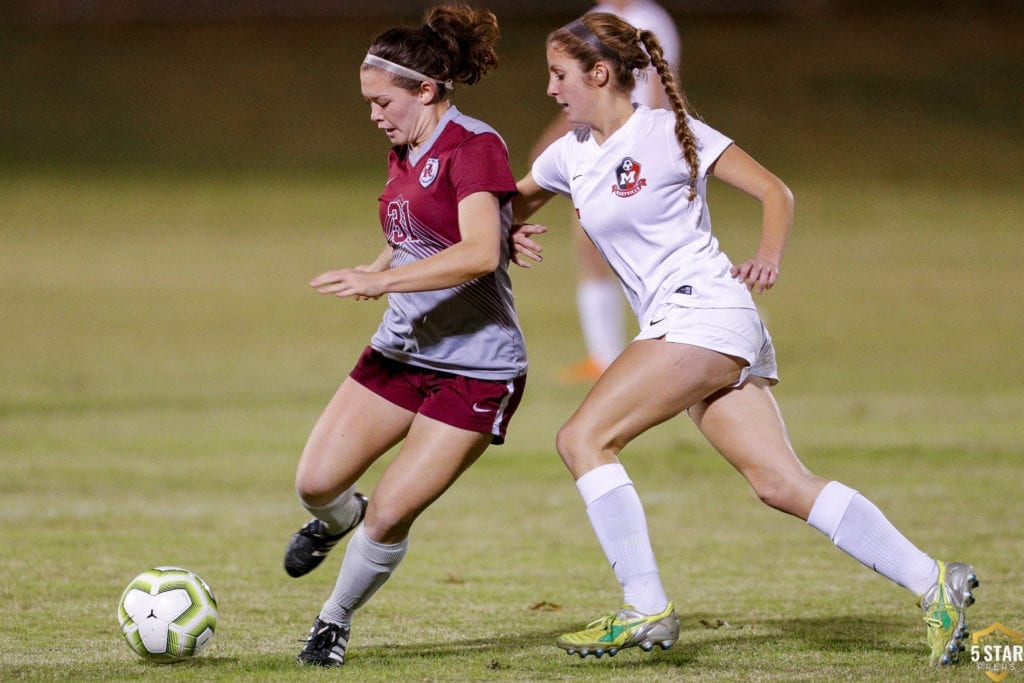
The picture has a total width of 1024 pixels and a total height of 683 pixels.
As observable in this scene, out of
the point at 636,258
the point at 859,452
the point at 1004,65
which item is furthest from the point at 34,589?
the point at 1004,65

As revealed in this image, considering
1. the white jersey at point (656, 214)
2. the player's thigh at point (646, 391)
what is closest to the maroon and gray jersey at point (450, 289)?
the white jersey at point (656, 214)

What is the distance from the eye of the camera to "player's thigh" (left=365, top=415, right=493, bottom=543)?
15.2 ft

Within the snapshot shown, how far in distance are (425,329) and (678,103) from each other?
1.07m

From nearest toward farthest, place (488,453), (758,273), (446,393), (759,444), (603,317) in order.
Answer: (758,273)
(759,444)
(446,393)
(488,453)
(603,317)

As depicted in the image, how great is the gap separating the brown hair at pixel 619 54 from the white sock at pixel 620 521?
0.90 meters

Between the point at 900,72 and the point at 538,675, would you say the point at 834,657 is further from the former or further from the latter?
the point at 900,72

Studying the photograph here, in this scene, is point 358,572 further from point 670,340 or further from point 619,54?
point 619,54

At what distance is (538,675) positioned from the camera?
448cm

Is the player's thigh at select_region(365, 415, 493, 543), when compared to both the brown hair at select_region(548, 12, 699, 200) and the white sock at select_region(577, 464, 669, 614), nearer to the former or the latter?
the white sock at select_region(577, 464, 669, 614)

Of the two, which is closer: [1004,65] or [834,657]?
[834,657]

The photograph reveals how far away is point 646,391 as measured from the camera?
4.47 meters

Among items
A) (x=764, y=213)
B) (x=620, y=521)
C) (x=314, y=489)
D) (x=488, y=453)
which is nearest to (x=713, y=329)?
(x=764, y=213)

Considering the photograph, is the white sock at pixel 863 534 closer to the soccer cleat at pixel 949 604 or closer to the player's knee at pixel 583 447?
the soccer cleat at pixel 949 604

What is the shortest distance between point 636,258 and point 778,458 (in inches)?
29.2
